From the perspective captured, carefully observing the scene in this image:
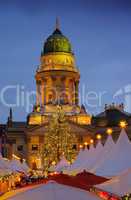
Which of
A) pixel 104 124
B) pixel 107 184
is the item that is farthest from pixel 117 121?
pixel 107 184

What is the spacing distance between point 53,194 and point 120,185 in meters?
4.05

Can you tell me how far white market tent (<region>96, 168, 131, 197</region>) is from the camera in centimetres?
1341

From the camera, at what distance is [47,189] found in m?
10.2

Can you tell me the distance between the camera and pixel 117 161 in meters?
21.6

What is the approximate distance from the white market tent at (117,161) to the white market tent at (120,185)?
6.31m

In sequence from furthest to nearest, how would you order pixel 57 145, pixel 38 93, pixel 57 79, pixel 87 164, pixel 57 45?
1. pixel 57 45
2. pixel 38 93
3. pixel 57 79
4. pixel 57 145
5. pixel 87 164

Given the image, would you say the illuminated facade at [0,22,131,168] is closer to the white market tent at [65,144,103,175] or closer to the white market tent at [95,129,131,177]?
the white market tent at [65,144,103,175]

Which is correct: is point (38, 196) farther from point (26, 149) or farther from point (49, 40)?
point (49, 40)

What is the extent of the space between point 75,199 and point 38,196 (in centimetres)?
70

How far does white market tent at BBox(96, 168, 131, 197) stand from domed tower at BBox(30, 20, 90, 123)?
91.6 meters

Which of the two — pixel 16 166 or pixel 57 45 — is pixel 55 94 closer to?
pixel 57 45

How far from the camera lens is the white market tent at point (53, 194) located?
32.4ft

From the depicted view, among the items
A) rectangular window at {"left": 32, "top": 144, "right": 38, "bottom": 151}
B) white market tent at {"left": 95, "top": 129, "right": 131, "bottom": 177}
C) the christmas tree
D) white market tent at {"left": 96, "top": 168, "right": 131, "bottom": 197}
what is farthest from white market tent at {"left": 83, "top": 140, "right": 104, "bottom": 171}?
rectangular window at {"left": 32, "top": 144, "right": 38, "bottom": 151}

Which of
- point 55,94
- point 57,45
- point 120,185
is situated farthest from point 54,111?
point 120,185
